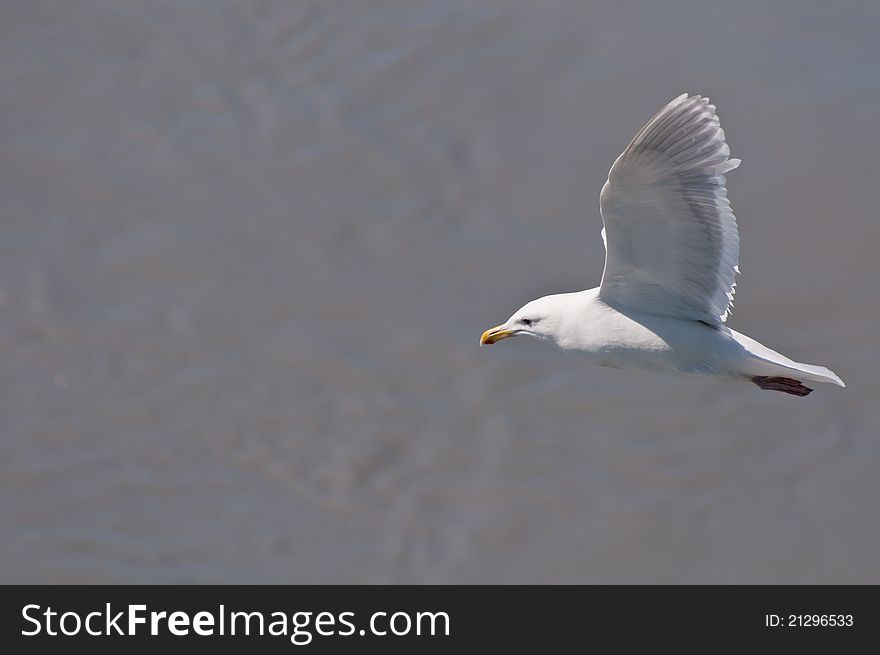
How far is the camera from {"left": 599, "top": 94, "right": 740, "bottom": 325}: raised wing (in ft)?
15.6

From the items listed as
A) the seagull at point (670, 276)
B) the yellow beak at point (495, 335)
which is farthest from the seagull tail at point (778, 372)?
the yellow beak at point (495, 335)

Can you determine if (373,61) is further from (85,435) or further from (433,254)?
(85,435)

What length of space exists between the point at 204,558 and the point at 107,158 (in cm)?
357

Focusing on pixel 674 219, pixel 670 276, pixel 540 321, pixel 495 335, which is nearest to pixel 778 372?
pixel 670 276

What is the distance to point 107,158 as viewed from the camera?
11.1 m

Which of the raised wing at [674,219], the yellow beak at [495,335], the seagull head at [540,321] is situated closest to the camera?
the raised wing at [674,219]

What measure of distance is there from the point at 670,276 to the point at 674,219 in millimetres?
321

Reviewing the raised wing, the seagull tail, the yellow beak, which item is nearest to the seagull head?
the yellow beak

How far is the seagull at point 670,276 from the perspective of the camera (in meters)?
4.79

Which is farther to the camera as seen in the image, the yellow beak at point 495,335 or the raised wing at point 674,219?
the yellow beak at point 495,335

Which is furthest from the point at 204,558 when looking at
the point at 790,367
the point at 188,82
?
the point at 790,367

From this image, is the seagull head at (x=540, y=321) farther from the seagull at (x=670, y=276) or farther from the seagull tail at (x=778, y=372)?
the seagull tail at (x=778, y=372)

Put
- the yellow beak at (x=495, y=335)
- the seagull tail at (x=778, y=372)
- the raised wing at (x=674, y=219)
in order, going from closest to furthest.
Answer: the raised wing at (x=674, y=219)
the seagull tail at (x=778, y=372)
the yellow beak at (x=495, y=335)

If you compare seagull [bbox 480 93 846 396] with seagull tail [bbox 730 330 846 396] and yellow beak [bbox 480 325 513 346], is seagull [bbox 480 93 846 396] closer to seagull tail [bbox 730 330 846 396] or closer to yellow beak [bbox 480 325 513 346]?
seagull tail [bbox 730 330 846 396]
